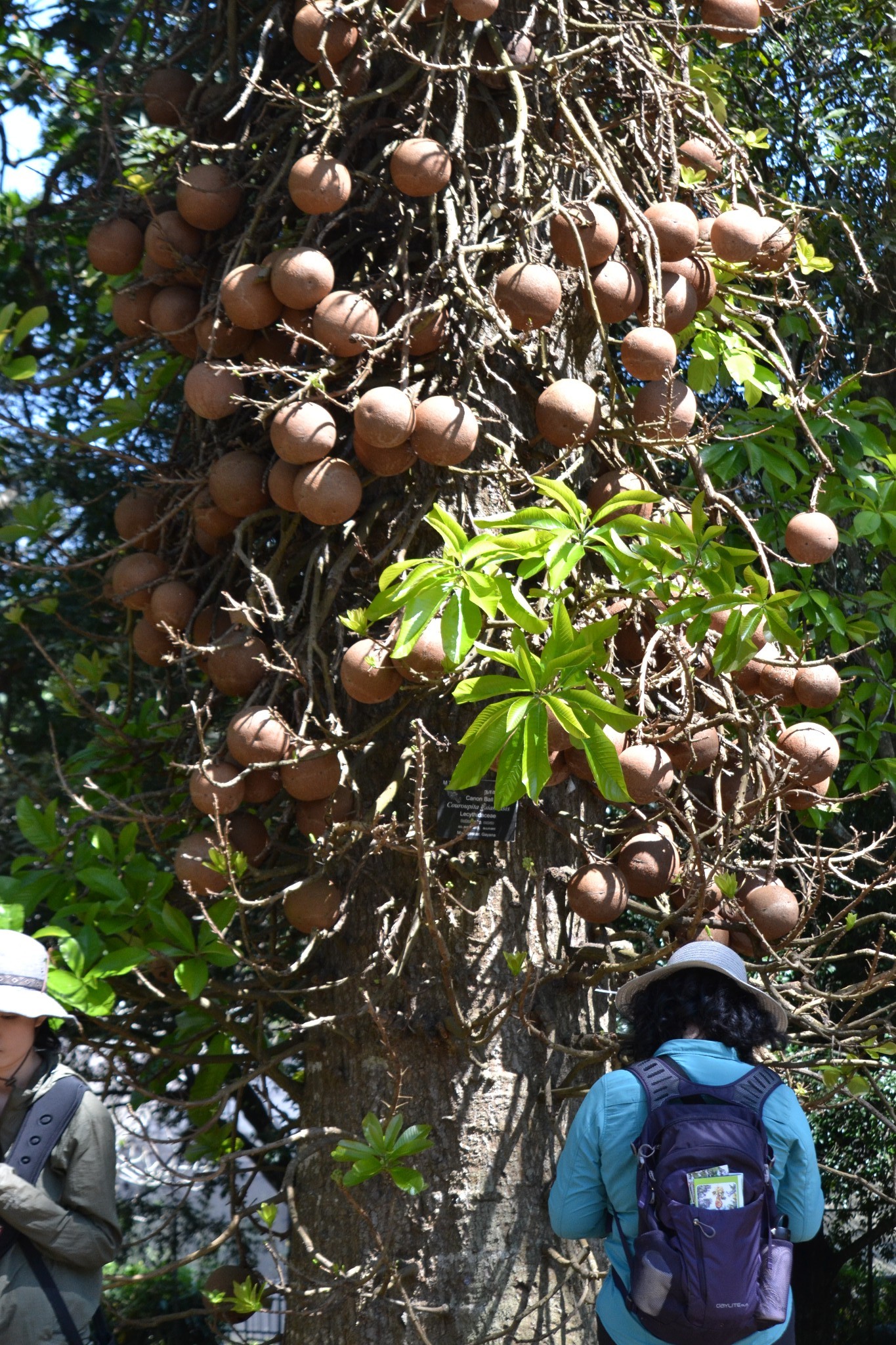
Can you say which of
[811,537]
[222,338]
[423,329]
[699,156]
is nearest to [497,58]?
[699,156]

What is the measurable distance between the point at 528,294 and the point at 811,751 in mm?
959

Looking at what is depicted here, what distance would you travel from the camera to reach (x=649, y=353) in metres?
2.24

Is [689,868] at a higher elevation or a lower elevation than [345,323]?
lower

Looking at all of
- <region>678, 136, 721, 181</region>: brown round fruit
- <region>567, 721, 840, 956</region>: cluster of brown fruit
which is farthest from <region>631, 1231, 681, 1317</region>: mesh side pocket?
<region>678, 136, 721, 181</region>: brown round fruit

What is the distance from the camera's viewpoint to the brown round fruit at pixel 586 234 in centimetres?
228

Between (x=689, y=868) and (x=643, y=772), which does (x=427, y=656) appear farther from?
(x=689, y=868)

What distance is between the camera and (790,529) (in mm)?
2500

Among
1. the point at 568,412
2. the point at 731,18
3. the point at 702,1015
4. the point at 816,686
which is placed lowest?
the point at 702,1015

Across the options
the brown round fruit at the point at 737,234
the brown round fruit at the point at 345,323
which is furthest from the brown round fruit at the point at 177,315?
the brown round fruit at the point at 737,234

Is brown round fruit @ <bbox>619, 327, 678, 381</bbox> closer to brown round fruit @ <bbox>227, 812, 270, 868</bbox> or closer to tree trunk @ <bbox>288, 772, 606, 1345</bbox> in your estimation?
tree trunk @ <bbox>288, 772, 606, 1345</bbox>

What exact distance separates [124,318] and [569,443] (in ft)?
3.19

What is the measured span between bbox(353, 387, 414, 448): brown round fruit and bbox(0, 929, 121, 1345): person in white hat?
97 cm

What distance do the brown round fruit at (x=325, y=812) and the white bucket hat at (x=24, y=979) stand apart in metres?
0.50

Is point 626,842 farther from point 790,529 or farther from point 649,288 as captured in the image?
point 649,288
